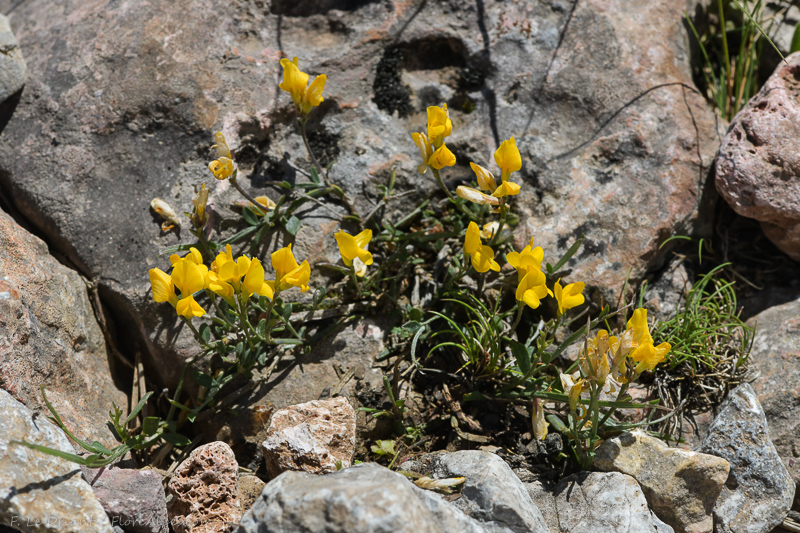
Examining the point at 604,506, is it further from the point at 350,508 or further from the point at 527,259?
the point at 350,508

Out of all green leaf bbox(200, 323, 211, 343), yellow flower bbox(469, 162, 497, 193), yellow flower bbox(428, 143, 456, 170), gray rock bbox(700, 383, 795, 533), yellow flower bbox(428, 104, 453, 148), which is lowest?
gray rock bbox(700, 383, 795, 533)

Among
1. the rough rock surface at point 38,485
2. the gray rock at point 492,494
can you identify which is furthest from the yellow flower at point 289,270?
the rough rock surface at point 38,485

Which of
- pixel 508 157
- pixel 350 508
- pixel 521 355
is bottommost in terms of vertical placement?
pixel 521 355

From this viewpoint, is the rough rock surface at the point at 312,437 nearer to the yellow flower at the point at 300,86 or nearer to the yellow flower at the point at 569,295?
the yellow flower at the point at 569,295

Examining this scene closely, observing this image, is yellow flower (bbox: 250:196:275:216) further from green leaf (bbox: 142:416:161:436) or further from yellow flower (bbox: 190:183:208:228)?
green leaf (bbox: 142:416:161:436)

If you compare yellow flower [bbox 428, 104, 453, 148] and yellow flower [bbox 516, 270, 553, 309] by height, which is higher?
yellow flower [bbox 428, 104, 453, 148]

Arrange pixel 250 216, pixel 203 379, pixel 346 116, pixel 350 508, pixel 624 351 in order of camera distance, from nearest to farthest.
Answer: pixel 350 508, pixel 624 351, pixel 203 379, pixel 250 216, pixel 346 116

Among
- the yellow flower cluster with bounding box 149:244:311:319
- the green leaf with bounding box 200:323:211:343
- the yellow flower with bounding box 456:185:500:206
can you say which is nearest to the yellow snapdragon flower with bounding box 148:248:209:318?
the yellow flower cluster with bounding box 149:244:311:319

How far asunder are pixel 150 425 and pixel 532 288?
193 centimetres

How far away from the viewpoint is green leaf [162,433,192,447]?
2820 mm

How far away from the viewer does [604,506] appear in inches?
97.7

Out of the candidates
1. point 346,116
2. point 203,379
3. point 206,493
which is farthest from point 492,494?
point 346,116

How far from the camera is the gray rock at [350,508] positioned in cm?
187

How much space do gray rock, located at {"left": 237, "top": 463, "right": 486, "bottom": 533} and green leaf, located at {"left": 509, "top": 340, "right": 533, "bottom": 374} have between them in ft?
2.85
